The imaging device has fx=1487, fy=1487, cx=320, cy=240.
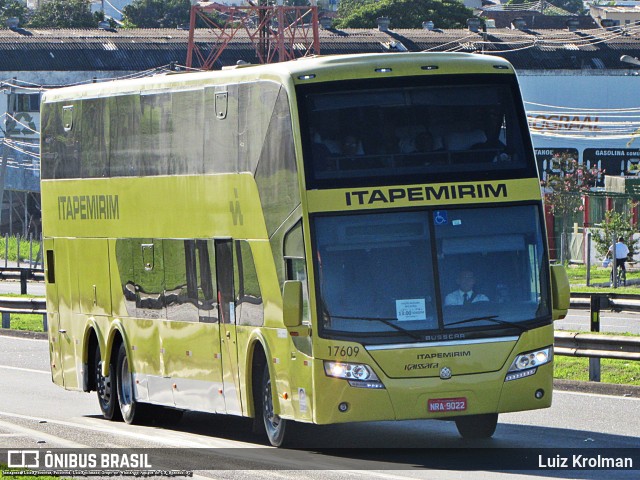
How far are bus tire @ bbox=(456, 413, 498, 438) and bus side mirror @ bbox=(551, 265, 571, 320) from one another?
53.2 inches

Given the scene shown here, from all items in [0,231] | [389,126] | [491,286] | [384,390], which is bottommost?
[0,231]

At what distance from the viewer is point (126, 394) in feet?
58.0

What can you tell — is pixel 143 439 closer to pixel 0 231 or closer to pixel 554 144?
pixel 0 231

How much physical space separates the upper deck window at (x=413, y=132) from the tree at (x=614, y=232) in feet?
92.3

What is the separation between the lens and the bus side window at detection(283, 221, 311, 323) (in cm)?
1275

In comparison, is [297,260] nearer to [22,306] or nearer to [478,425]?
[478,425]

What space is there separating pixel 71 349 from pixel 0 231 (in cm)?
6569

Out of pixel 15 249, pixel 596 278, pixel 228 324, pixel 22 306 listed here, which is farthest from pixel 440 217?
pixel 15 249

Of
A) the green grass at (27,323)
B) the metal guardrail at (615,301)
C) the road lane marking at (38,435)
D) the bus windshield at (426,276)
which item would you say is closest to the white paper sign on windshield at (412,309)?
the bus windshield at (426,276)

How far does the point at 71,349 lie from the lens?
19188 millimetres

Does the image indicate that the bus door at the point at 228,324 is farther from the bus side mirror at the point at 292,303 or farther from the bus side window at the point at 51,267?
the bus side window at the point at 51,267

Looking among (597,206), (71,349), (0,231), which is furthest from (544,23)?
(71,349)

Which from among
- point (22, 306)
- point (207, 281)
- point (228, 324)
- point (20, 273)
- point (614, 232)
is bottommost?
point (20, 273)

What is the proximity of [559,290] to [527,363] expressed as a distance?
0.73m
